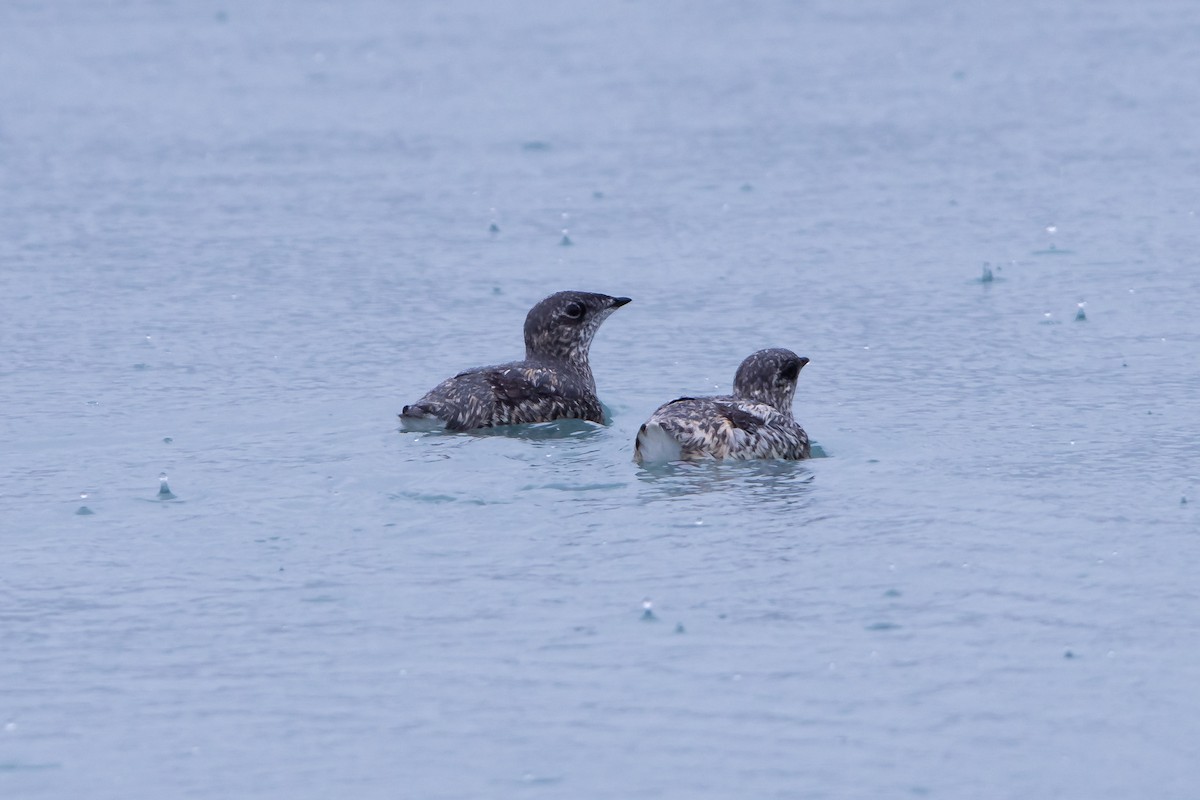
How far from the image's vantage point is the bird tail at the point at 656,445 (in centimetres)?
816

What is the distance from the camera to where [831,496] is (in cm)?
784

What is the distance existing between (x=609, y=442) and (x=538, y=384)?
567mm

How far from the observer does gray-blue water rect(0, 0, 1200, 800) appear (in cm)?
561

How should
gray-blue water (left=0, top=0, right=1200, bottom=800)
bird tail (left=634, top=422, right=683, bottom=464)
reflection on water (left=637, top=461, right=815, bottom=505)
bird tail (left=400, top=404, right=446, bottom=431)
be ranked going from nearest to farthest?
1. gray-blue water (left=0, top=0, right=1200, bottom=800)
2. reflection on water (left=637, top=461, right=815, bottom=505)
3. bird tail (left=634, top=422, right=683, bottom=464)
4. bird tail (left=400, top=404, right=446, bottom=431)

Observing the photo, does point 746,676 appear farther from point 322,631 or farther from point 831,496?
point 831,496

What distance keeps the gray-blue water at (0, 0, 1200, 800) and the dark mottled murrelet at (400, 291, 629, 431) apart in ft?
0.72

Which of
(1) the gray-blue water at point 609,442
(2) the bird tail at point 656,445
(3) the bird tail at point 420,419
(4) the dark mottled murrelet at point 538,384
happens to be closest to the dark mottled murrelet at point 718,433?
(2) the bird tail at point 656,445

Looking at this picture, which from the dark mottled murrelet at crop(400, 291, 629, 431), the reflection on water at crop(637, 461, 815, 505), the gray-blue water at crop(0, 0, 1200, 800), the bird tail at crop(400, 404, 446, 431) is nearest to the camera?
the gray-blue water at crop(0, 0, 1200, 800)

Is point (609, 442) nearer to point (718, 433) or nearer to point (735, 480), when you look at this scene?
point (718, 433)

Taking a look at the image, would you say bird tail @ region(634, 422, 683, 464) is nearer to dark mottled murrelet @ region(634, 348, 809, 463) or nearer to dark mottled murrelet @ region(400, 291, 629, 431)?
dark mottled murrelet @ region(634, 348, 809, 463)

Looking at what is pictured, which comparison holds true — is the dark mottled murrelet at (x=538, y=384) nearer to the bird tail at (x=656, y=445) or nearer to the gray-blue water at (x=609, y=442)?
the gray-blue water at (x=609, y=442)

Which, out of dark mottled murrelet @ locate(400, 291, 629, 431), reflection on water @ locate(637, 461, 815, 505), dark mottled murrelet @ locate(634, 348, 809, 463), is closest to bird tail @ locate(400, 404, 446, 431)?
dark mottled murrelet @ locate(400, 291, 629, 431)

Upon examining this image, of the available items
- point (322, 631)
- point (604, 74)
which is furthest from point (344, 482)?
point (604, 74)

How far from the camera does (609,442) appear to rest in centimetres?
895
